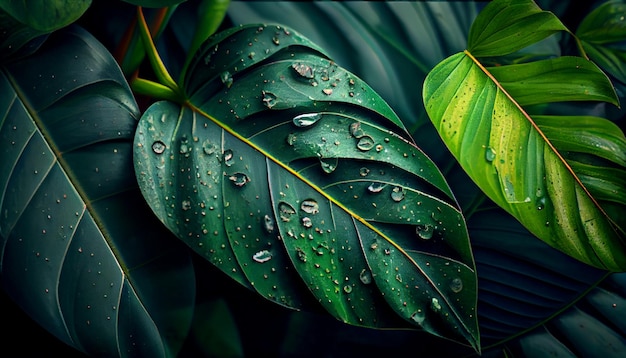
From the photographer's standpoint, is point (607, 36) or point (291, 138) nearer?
point (291, 138)

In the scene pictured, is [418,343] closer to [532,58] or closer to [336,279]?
[336,279]

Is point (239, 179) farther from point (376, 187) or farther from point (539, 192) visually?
point (539, 192)

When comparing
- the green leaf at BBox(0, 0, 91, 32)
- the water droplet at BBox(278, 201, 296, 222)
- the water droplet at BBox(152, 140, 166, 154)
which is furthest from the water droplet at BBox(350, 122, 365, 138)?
the green leaf at BBox(0, 0, 91, 32)

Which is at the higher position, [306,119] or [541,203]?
[306,119]

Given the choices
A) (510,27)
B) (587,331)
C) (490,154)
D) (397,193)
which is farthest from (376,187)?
(587,331)

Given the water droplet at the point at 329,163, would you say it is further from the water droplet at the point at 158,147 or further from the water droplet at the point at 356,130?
the water droplet at the point at 158,147

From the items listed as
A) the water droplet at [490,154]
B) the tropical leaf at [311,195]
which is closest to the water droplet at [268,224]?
the tropical leaf at [311,195]

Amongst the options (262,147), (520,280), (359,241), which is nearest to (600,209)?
(520,280)

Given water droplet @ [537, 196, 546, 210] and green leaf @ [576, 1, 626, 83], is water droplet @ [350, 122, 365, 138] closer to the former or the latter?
water droplet @ [537, 196, 546, 210]
